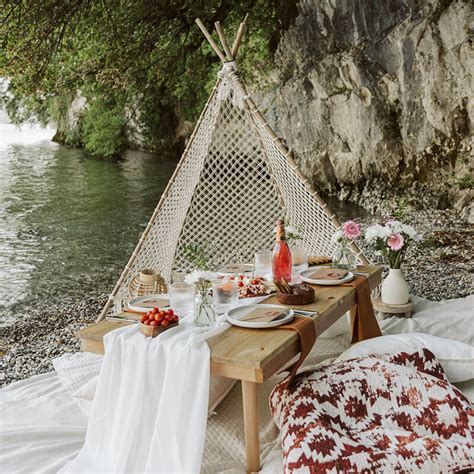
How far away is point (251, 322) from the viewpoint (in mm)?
2049

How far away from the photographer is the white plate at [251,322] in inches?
80.0

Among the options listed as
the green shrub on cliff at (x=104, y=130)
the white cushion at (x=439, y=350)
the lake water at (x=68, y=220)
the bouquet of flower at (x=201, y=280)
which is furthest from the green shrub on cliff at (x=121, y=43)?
the white cushion at (x=439, y=350)

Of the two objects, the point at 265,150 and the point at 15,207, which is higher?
the point at 265,150

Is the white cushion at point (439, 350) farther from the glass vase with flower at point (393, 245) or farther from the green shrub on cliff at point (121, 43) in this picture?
the green shrub on cliff at point (121, 43)

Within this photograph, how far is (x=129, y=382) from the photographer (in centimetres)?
193

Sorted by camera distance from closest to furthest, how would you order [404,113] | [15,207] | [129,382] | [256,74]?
[129,382], [404,113], [15,207], [256,74]

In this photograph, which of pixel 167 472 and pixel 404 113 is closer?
pixel 167 472

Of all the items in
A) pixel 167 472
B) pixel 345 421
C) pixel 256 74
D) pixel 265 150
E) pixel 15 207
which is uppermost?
pixel 256 74

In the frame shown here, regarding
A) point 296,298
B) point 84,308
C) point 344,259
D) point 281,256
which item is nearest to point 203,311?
point 296,298

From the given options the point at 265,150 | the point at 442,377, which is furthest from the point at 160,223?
the point at 442,377

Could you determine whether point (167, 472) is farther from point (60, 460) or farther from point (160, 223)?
point (160, 223)

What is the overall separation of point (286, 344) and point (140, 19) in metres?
6.67

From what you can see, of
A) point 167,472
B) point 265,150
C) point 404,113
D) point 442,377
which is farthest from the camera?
point 404,113

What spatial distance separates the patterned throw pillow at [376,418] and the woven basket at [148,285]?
1.19m
